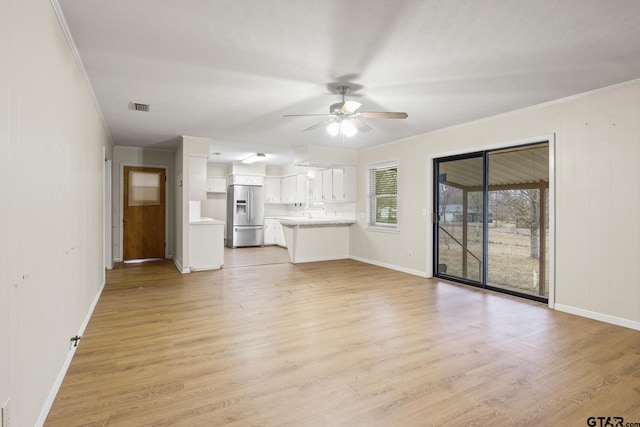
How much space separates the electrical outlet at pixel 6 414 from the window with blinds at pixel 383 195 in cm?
584

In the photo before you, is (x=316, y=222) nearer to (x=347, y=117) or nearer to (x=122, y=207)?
(x=347, y=117)

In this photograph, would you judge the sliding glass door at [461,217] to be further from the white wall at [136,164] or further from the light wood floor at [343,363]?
the white wall at [136,164]

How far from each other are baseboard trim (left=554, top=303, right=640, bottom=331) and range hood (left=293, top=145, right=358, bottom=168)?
4.63 meters

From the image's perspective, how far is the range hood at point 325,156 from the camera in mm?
6883

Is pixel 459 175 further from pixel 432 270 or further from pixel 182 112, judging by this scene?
pixel 182 112

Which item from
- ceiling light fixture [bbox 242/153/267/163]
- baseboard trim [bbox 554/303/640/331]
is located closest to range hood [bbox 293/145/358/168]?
ceiling light fixture [bbox 242/153/267/163]

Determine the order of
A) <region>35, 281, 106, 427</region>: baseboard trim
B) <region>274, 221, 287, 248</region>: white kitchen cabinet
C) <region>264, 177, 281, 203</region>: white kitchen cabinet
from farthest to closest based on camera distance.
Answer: <region>264, 177, 281, 203</region>: white kitchen cabinet
<region>274, 221, 287, 248</region>: white kitchen cabinet
<region>35, 281, 106, 427</region>: baseboard trim

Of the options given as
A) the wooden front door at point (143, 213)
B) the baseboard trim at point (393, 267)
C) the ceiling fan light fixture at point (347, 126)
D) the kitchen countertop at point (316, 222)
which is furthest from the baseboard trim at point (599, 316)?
the wooden front door at point (143, 213)

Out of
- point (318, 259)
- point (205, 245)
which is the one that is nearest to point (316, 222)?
point (318, 259)

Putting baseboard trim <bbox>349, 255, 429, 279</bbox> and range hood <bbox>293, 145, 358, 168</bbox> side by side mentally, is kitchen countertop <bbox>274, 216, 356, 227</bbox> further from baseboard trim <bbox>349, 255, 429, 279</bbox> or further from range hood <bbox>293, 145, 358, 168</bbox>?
range hood <bbox>293, 145, 358, 168</bbox>

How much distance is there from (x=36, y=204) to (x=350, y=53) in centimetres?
242

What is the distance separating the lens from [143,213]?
7258 millimetres

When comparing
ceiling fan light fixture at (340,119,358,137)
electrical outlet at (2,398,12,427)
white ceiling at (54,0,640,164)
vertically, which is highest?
white ceiling at (54,0,640,164)

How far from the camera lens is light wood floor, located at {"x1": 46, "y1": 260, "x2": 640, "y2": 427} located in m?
1.95
